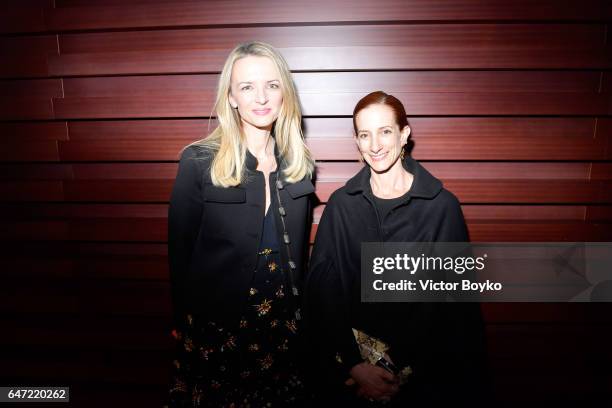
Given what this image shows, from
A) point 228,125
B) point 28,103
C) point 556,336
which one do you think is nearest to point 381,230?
point 228,125

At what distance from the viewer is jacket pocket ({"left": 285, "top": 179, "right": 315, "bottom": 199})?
81.1 inches

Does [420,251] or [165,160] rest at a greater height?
[165,160]

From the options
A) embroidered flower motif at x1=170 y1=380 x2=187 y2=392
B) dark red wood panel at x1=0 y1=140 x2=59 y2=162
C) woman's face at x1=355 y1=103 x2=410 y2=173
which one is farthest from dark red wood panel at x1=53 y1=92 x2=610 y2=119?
embroidered flower motif at x1=170 y1=380 x2=187 y2=392

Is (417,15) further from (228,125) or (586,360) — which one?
(586,360)

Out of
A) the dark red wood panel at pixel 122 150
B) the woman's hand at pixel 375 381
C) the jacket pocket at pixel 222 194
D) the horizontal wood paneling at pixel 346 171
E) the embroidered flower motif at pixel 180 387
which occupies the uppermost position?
the dark red wood panel at pixel 122 150

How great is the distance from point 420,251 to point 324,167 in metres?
0.95

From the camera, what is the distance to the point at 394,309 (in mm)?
1871

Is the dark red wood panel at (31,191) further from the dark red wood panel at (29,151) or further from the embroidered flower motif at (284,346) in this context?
the embroidered flower motif at (284,346)

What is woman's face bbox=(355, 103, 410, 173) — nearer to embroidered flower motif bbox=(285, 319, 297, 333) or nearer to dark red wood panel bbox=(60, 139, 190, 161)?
embroidered flower motif bbox=(285, 319, 297, 333)

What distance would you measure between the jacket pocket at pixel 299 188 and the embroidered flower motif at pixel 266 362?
0.98 m

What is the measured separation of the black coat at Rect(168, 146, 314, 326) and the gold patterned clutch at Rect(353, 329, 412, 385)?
0.50m

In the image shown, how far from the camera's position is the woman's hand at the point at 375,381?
1814 mm

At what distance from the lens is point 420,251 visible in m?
1.83

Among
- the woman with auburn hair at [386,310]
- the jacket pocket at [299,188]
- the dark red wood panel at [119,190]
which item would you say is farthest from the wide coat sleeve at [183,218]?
the woman with auburn hair at [386,310]
